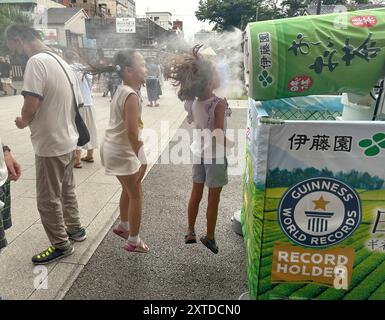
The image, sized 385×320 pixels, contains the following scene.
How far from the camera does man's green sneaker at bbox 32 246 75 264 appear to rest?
2570 mm

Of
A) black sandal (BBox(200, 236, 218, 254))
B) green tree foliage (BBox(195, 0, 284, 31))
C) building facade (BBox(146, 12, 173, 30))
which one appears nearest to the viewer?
black sandal (BBox(200, 236, 218, 254))

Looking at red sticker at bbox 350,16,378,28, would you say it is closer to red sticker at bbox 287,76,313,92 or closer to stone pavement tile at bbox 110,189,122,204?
red sticker at bbox 287,76,313,92

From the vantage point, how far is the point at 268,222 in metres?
1.77

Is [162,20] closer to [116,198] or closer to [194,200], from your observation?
[116,198]

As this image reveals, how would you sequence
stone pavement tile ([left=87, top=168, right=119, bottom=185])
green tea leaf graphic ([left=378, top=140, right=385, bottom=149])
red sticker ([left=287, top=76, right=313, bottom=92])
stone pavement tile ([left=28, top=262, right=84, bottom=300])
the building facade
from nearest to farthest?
green tea leaf graphic ([left=378, top=140, right=385, bottom=149]) → red sticker ([left=287, top=76, right=313, bottom=92]) → stone pavement tile ([left=28, top=262, right=84, bottom=300]) → stone pavement tile ([left=87, top=168, right=119, bottom=185]) → the building facade

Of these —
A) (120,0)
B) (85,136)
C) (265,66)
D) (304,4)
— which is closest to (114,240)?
(85,136)

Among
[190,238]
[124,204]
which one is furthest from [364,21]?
[124,204]

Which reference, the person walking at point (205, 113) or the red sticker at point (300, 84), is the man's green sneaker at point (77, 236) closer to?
the person walking at point (205, 113)

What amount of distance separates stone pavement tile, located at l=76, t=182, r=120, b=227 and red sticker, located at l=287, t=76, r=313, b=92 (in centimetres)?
244

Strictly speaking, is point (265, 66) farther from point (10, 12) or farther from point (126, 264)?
point (10, 12)

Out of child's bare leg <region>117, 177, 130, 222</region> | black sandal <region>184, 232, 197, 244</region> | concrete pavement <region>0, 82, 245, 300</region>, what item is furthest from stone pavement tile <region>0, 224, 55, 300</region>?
black sandal <region>184, 232, 197, 244</region>

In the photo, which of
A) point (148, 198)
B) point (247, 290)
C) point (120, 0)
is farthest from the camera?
point (120, 0)

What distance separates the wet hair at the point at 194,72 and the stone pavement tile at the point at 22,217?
2.07m
